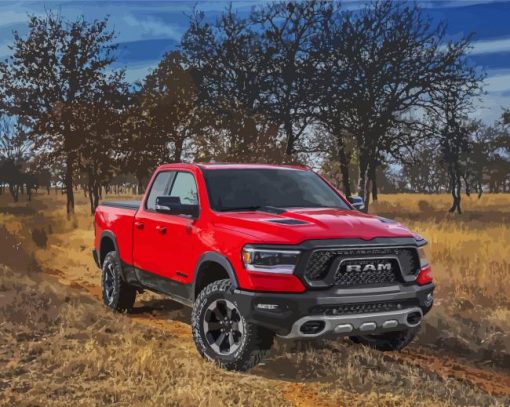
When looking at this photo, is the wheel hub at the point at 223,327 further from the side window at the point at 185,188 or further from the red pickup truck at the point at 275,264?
the side window at the point at 185,188

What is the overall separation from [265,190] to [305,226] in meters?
1.41

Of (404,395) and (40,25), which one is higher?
(40,25)

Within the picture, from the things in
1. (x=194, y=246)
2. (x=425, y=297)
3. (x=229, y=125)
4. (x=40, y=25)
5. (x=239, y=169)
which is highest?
(x=40, y=25)

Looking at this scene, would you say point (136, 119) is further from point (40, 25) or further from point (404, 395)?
point (404, 395)

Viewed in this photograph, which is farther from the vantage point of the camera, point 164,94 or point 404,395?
point 164,94

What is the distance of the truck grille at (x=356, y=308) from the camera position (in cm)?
531

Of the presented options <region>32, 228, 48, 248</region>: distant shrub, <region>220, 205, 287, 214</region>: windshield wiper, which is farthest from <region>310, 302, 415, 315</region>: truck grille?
<region>32, 228, 48, 248</region>: distant shrub

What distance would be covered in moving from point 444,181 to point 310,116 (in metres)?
71.2

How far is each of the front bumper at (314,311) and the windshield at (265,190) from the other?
130cm

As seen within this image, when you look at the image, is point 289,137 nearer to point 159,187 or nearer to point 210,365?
point 159,187

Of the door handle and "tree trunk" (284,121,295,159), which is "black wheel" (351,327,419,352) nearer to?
the door handle

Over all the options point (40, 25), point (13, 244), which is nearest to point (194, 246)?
point (13, 244)

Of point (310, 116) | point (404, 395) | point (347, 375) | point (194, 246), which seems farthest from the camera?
point (310, 116)

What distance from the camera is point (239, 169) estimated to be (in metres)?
7.07
